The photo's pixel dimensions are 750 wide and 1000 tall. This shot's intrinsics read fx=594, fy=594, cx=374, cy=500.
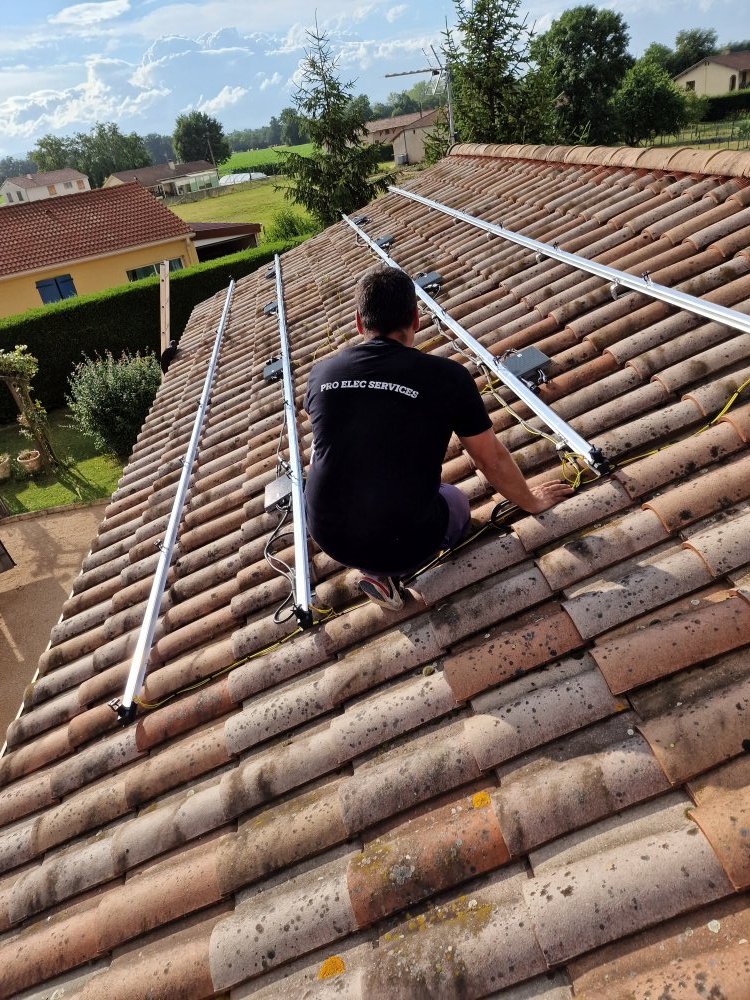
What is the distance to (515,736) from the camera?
83.9 inches

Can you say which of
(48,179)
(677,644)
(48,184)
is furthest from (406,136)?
(677,644)

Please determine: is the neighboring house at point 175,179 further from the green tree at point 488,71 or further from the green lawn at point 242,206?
the green tree at point 488,71

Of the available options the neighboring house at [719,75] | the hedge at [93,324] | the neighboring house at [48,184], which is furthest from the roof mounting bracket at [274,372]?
the neighboring house at [48,184]

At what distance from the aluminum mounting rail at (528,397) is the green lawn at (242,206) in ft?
156

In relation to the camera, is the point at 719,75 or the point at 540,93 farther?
the point at 719,75

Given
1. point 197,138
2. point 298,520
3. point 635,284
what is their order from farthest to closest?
point 197,138, point 635,284, point 298,520

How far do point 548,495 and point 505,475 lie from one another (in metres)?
0.32

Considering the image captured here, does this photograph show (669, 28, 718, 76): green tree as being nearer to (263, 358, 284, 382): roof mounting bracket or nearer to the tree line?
the tree line

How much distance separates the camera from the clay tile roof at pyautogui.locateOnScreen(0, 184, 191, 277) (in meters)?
24.0

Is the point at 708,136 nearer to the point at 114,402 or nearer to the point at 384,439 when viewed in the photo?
the point at 114,402

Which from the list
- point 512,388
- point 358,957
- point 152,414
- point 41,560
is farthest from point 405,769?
point 41,560

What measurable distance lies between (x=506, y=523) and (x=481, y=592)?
1.40ft

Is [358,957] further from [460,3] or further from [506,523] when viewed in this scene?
[460,3]

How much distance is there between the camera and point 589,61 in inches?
1875
